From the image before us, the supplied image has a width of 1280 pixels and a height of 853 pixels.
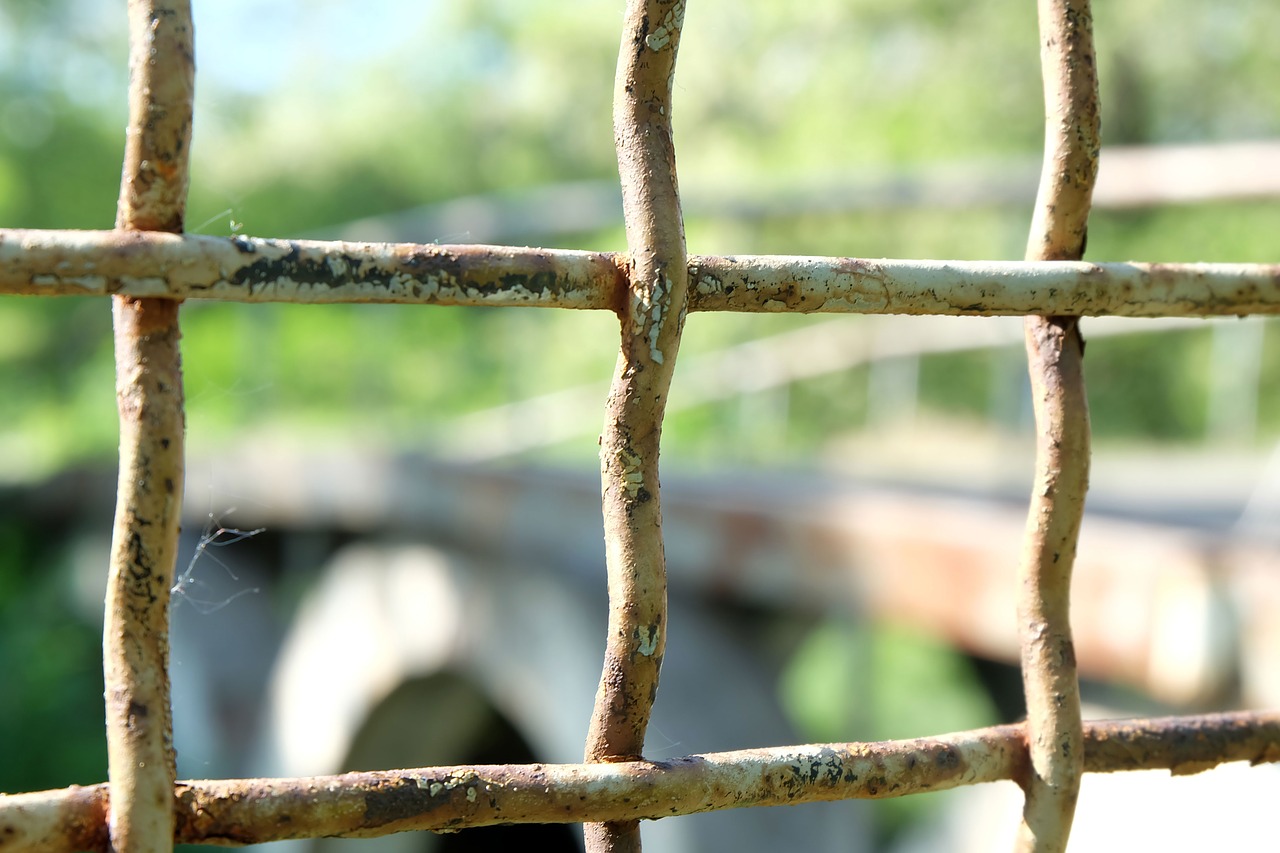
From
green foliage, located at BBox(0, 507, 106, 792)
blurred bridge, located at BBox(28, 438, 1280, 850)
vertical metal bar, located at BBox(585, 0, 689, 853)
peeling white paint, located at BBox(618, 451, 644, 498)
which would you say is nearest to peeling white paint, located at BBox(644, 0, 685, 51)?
vertical metal bar, located at BBox(585, 0, 689, 853)

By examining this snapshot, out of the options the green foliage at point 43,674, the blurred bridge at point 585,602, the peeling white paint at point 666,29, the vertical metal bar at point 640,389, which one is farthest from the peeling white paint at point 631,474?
the green foliage at point 43,674

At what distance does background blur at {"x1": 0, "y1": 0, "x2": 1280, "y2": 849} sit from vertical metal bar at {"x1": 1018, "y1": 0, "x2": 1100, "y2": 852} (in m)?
0.23

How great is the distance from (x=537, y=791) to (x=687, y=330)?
343 centimetres

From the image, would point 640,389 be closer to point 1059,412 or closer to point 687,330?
point 1059,412

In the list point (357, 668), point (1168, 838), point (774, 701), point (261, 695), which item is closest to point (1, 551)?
point (261, 695)

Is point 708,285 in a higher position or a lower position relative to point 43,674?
lower

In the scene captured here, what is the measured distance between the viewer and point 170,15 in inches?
13.9

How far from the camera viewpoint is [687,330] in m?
3.77

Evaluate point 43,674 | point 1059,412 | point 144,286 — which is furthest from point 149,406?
point 43,674

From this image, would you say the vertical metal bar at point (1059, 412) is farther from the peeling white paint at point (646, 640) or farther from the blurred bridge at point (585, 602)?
the blurred bridge at point (585, 602)

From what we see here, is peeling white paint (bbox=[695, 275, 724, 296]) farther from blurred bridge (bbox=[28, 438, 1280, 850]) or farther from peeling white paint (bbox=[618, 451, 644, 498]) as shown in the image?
blurred bridge (bbox=[28, 438, 1280, 850])

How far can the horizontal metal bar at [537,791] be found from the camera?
0.35m

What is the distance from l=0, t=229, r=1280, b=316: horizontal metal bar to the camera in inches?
13.4

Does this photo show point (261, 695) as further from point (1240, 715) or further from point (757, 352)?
point (1240, 715)
